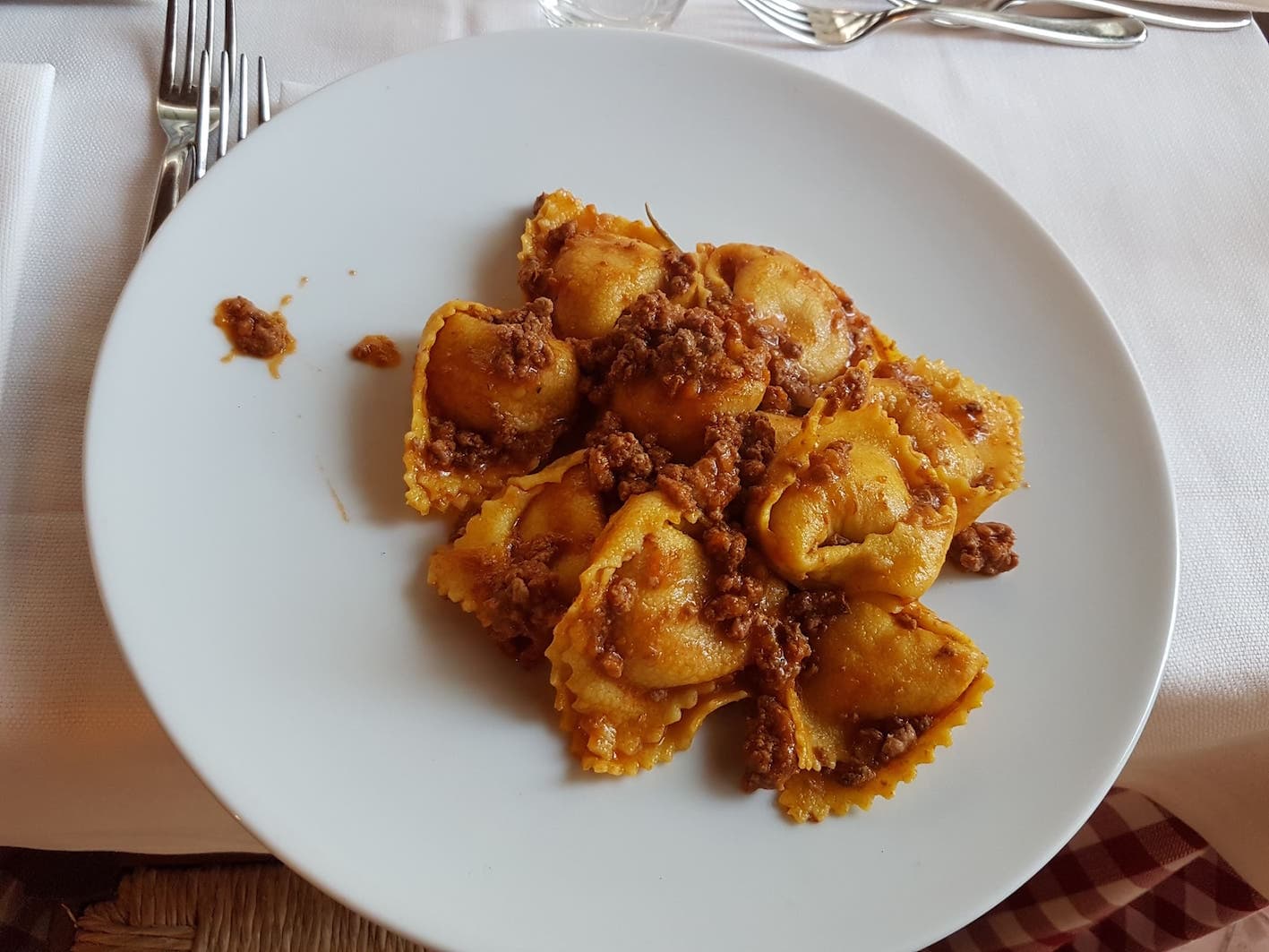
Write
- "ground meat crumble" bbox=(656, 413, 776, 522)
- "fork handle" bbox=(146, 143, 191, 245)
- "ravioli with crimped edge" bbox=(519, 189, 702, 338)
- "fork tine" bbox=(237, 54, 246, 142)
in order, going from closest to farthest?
1. "ground meat crumble" bbox=(656, 413, 776, 522)
2. "ravioli with crimped edge" bbox=(519, 189, 702, 338)
3. "fork handle" bbox=(146, 143, 191, 245)
4. "fork tine" bbox=(237, 54, 246, 142)

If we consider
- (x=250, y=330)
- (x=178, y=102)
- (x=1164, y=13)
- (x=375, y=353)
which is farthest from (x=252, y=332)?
(x=1164, y=13)

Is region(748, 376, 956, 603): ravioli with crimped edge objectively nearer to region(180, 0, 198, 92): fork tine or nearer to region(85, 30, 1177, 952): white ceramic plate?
region(85, 30, 1177, 952): white ceramic plate

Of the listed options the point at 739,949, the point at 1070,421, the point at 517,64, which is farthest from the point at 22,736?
the point at 1070,421

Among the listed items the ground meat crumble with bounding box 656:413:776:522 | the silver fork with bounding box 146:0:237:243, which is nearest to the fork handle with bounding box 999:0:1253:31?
the ground meat crumble with bounding box 656:413:776:522

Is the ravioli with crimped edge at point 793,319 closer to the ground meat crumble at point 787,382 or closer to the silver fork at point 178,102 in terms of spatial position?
the ground meat crumble at point 787,382

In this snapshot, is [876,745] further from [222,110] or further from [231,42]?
[231,42]

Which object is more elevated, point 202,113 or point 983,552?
point 202,113

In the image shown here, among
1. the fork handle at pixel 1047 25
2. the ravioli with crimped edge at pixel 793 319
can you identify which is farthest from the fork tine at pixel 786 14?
the ravioli with crimped edge at pixel 793 319
